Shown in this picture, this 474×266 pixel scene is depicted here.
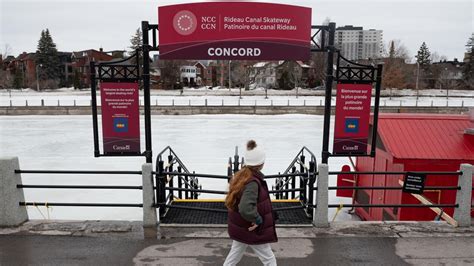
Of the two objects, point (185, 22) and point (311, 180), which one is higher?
point (185, 22)

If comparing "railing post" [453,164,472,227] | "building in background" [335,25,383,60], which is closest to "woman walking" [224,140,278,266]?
"railing post" [453,164,472,227]

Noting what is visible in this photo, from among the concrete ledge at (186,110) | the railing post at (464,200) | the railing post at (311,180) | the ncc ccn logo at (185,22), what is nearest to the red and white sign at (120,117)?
the ncc ccn logo at (185,22)

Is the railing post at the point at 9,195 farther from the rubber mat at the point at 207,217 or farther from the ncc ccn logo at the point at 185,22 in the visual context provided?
the ncc ccn logo at the point at 185,22

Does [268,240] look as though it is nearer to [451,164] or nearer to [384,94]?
[451,164]

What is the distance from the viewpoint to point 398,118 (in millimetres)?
10016

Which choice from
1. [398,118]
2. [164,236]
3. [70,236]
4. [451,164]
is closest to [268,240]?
[164,236]

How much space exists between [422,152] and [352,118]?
2.96 meters

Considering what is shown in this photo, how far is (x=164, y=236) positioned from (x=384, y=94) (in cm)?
7388

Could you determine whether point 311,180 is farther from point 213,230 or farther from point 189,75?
point 189,75

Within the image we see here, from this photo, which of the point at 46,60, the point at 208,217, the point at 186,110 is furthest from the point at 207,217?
the point at 46,60

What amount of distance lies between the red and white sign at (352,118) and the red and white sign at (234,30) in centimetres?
100

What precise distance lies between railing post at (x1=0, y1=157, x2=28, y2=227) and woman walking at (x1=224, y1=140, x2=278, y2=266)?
13.3ft

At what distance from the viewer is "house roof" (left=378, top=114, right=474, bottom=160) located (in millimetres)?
8961

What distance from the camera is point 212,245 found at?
5703 millimetres
